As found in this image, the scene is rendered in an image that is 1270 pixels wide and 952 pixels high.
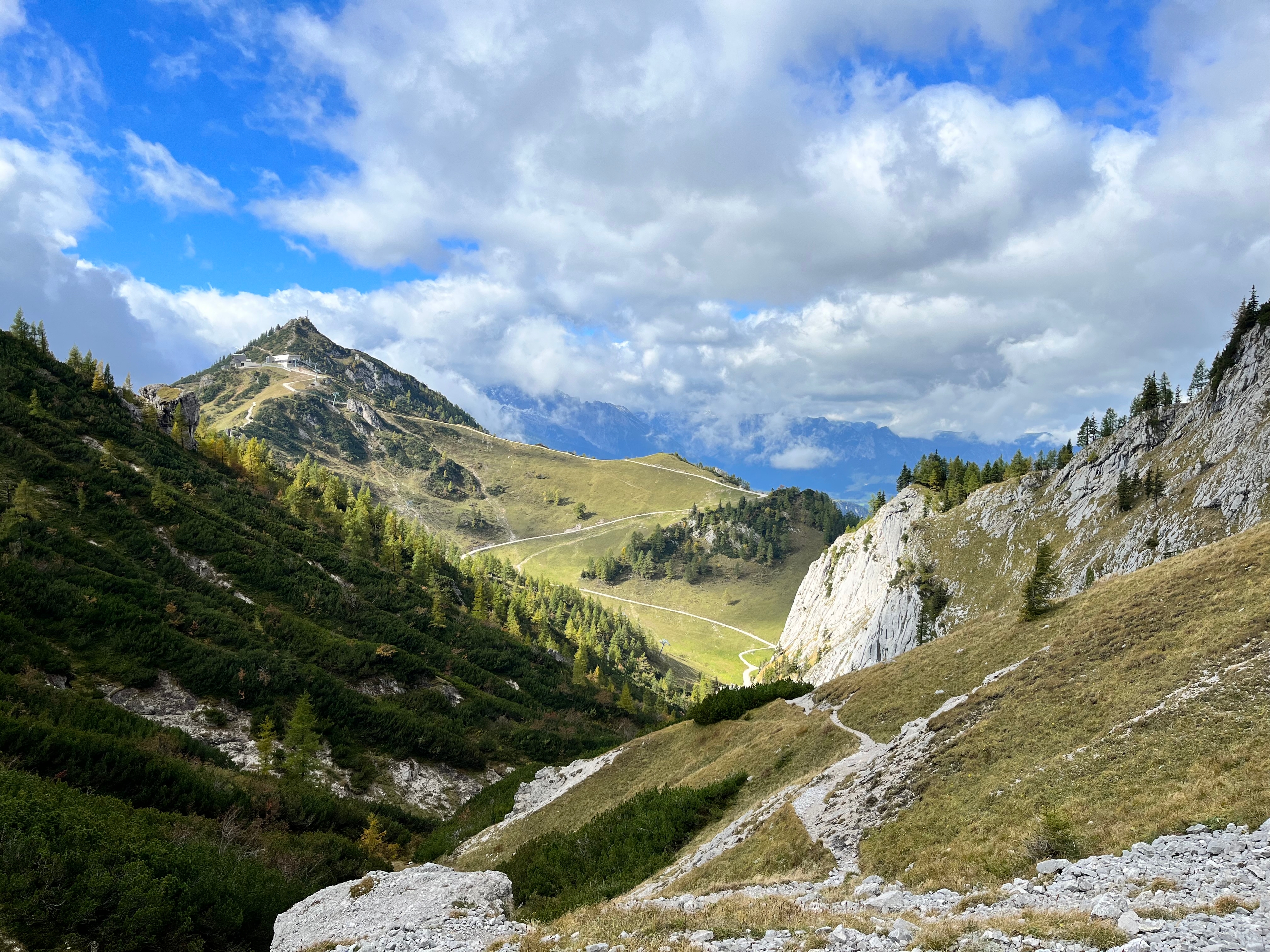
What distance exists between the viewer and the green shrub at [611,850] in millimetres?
26984

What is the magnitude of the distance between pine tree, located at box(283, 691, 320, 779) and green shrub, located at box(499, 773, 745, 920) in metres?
22.5

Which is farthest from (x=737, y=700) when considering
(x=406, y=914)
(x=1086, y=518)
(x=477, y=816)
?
(x=1086, y=518)

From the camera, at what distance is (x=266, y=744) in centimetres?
4647

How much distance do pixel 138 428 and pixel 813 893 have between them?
384 feet

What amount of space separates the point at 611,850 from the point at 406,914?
1296 centimetres

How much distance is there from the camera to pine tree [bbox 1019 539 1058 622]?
3738cm

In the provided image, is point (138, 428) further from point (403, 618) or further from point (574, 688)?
point (574, 688)

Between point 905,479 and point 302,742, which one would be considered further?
point 905,479

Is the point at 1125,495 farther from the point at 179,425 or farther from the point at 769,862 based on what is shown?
the point at 179,425

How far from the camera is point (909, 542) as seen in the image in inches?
5153

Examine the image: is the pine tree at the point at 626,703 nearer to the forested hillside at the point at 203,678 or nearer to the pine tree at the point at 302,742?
the forested hillside at the point at 203,678

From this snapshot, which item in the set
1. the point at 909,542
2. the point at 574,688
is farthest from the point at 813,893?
the point at 909,542

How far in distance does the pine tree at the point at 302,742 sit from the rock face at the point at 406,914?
2598 cm

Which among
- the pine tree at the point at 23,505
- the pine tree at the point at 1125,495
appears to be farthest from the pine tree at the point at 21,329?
the pine tree at the point at 1125,495
